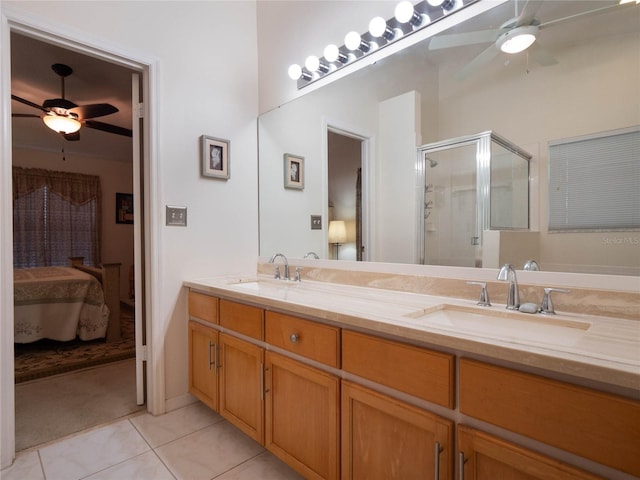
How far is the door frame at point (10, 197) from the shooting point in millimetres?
1485

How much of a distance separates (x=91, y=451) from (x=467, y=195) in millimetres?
2147

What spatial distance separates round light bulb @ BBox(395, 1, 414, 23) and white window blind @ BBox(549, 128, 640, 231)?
0.89m

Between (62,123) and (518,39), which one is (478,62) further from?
(62,123)

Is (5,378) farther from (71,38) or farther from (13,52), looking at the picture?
(13,52)

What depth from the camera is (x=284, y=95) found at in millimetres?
2262

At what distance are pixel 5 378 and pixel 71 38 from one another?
1.65 m

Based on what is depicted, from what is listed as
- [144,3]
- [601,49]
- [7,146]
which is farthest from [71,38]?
[601,49]

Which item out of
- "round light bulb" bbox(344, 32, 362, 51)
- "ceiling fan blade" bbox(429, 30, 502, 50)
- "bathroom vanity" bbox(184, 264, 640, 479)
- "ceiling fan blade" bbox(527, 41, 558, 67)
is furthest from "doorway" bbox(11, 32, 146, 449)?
"ceiling fan blade" bbox(527, 41, 558, 67)

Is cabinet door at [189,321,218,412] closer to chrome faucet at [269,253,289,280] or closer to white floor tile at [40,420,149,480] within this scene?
A: white floor tile at [40,420,149,480]

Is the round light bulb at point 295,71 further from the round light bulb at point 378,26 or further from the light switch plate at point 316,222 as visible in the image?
the light switch plate at point 316,222

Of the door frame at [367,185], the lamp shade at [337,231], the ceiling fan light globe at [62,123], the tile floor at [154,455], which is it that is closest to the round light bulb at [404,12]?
the door frame at [367,185]

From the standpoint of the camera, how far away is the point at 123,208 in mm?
5562

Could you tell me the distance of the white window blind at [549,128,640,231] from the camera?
1.03 meters

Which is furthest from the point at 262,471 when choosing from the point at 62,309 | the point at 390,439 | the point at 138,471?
the point at 62,309
